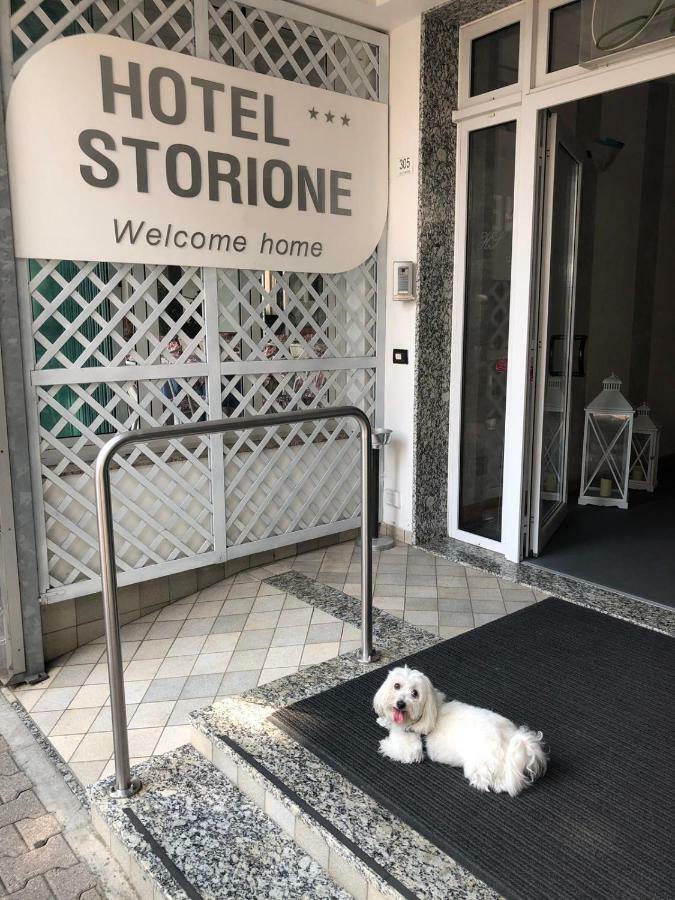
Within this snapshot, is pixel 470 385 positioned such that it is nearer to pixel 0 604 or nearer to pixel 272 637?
pixel 272 637

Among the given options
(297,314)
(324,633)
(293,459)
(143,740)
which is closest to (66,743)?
(143,740)

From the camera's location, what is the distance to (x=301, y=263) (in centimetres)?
380

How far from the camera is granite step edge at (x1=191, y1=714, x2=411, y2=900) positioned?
179cm

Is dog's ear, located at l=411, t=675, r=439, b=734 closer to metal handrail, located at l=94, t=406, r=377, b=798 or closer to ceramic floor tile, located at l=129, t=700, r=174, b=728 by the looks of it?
metal handrail, located at l=94, t=406, r=377, b=798

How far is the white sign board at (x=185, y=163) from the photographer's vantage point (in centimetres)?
289

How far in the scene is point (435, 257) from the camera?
162 inches

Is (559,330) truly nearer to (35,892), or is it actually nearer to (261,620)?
(261,620)

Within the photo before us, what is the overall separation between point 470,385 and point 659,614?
1.63 meters

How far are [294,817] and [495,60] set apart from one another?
12.3ft

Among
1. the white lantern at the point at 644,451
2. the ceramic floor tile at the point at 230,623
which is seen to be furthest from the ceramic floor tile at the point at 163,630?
the white lantern at the point at 644,451

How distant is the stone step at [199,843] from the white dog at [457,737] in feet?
1.44

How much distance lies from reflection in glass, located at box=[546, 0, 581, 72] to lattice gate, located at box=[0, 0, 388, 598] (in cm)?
95

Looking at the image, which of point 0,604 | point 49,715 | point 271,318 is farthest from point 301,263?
point 49,715

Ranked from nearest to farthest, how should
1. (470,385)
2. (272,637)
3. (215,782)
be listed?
1. (215,782)
2. (272,637)
3. (470,385)
